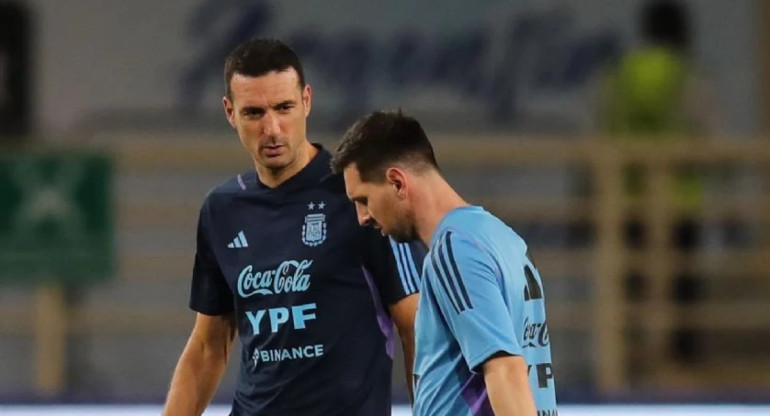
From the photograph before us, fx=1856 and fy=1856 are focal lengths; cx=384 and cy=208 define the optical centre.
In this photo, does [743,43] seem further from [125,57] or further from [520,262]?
[520,262]

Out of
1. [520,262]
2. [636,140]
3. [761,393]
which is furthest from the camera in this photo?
[636,140]

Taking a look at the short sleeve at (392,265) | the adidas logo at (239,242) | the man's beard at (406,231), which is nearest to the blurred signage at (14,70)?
the adidas logo at (239,242)

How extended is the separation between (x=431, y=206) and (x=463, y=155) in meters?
5.74

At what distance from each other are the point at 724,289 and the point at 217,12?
10.7ft

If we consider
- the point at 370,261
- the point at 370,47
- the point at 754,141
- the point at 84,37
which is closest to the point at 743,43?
the point at 754,141

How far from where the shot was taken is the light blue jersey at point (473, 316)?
11.5 ft

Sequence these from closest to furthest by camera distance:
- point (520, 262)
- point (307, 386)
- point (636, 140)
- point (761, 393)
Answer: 1. point (520, 262)
2. point (307, 386)
3. point (761, 393)
4. point (636, 140)

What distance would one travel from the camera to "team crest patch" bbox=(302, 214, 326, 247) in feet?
14.1

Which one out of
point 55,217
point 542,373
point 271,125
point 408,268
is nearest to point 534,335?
point 542,373

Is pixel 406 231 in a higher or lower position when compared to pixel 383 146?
lower

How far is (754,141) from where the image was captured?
9.41m

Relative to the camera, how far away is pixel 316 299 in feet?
14.0

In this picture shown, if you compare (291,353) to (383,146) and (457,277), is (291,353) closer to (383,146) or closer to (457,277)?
(383,146)

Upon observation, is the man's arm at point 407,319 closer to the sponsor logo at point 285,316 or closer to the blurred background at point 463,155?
the sponsor logo at point 285,316
